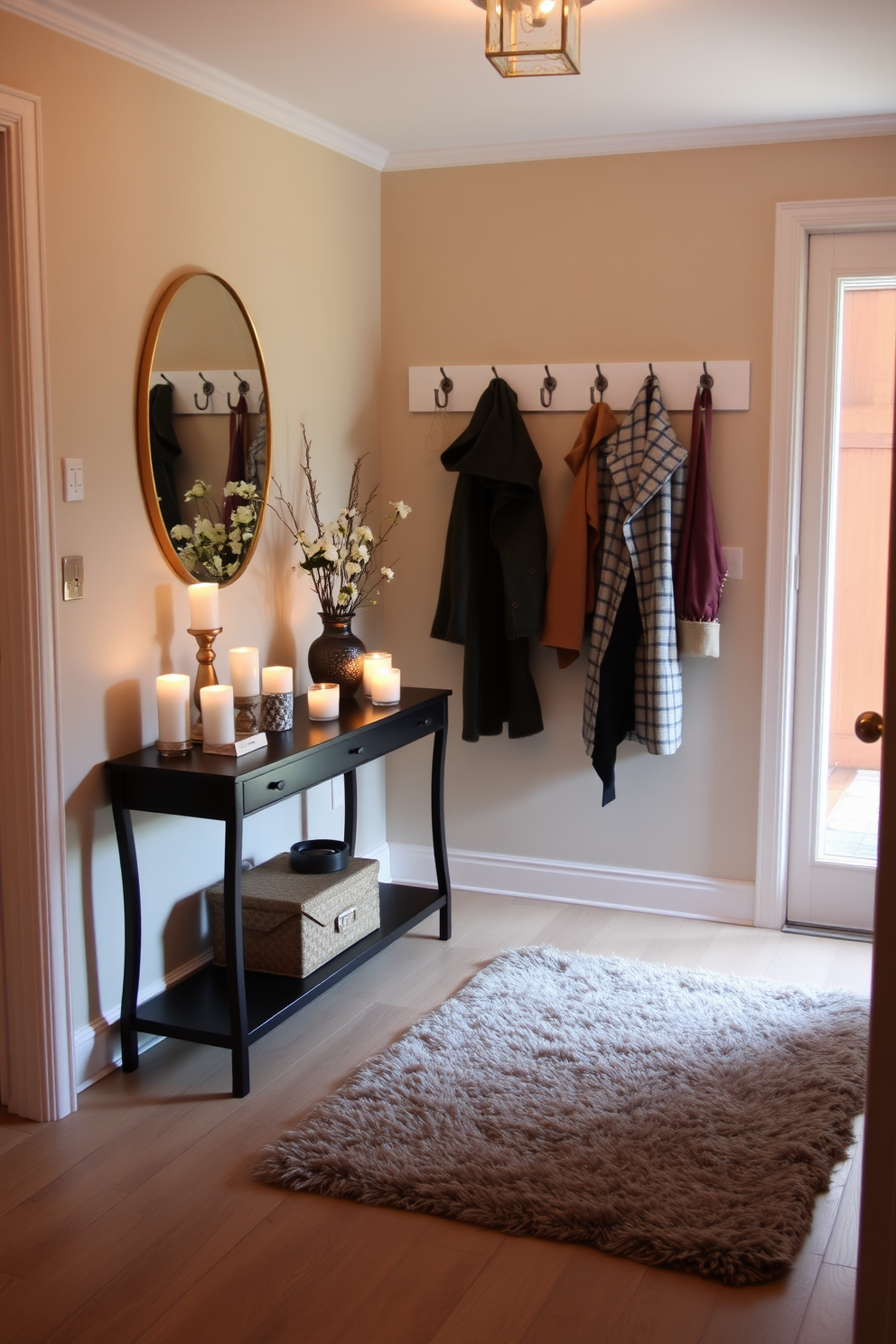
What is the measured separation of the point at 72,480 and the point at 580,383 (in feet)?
5.72

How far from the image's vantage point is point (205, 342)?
3084 millimetres

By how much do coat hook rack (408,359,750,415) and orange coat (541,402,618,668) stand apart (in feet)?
0.25

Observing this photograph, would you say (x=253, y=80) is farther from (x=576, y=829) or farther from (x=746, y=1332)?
(x=746, y=1332)

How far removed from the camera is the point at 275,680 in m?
3.08

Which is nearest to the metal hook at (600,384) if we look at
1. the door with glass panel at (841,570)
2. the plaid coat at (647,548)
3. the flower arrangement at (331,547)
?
the plaid coat at (647,548)

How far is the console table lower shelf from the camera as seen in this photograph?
2.81m

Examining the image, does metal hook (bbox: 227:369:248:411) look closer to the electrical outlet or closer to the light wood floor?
the electrical outlet

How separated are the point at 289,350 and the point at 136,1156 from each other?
7.08 ft

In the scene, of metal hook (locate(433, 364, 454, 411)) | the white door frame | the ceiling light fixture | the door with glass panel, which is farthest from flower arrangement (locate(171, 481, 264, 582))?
the door with glass panel

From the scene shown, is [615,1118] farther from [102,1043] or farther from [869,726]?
[102,1043]

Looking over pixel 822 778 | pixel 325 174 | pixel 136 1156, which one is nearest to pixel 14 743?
pixel 136 1156

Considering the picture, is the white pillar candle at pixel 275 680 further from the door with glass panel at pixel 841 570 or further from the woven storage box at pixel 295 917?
the door with glass panel at pixel 841 570

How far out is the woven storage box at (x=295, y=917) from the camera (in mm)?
3047

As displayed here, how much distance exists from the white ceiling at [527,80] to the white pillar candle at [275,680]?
1453 mm
